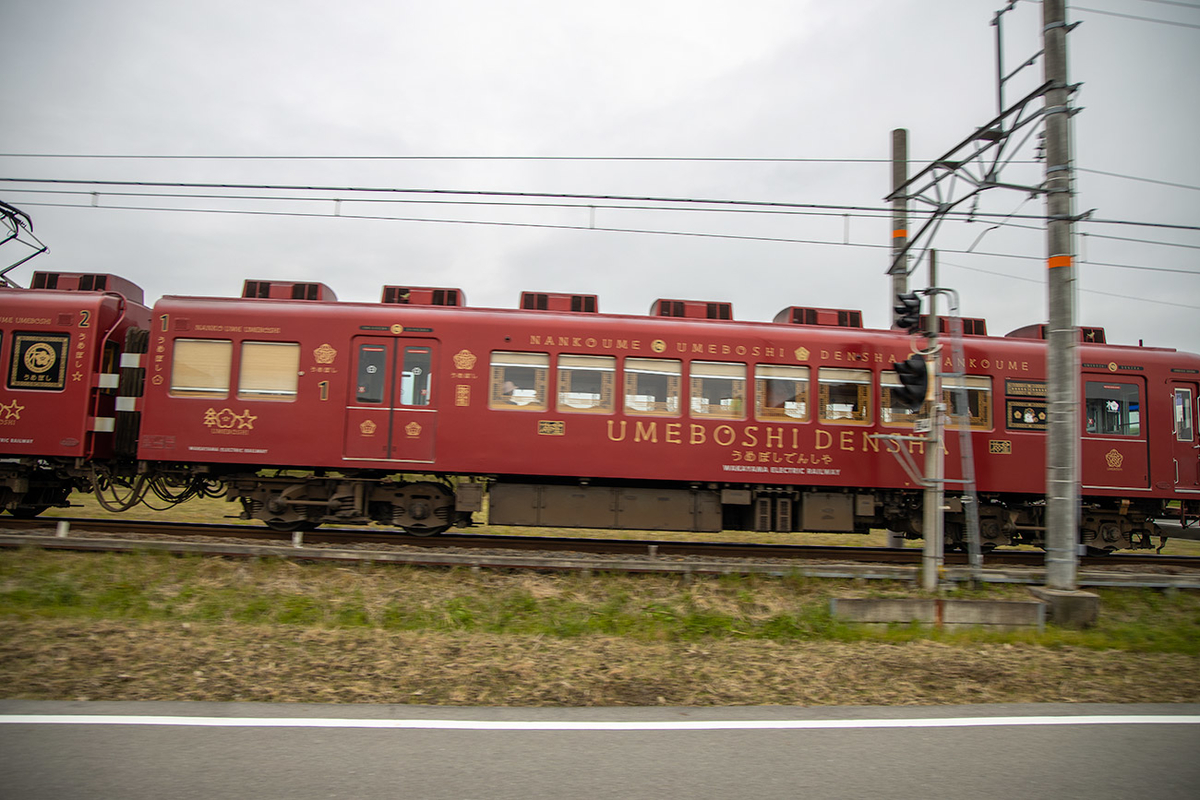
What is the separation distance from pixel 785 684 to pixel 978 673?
172 cm

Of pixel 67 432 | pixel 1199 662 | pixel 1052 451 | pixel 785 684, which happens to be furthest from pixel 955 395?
pixel 67 432

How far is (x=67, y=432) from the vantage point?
385 inches

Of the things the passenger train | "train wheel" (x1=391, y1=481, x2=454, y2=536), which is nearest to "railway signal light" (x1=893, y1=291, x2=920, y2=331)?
the passenger train

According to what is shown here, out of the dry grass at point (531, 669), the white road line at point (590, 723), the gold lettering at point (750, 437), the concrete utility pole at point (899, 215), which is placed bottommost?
the dry grass at point (531, 669)

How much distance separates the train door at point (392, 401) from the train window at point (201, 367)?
75.1 inches

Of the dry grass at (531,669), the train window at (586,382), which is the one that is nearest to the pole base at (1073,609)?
the dry grass at (531,669)

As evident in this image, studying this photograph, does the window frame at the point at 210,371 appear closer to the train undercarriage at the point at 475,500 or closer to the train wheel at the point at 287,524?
the train undercarriage at the point at 475,500

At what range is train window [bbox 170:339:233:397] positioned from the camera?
32.4 ft

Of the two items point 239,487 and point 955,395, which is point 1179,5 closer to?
point 955,395

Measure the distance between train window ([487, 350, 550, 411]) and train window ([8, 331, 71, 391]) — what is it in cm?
630

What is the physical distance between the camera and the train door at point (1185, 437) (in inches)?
416

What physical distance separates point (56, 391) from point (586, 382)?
773cm

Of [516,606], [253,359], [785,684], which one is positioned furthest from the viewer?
[253,359]

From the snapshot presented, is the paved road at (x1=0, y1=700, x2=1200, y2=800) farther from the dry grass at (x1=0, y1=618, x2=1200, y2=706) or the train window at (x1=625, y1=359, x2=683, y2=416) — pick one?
the train window at (x1=625, y1=359, x2=683, y2=416)
